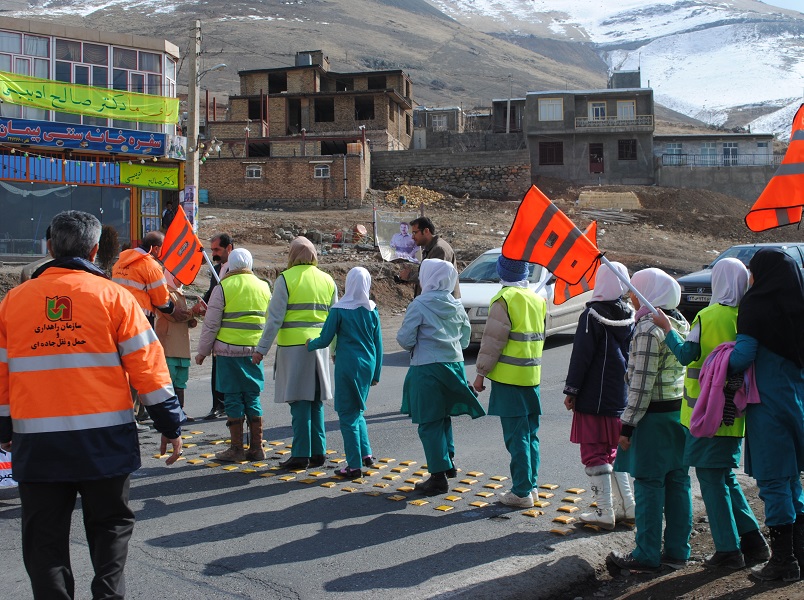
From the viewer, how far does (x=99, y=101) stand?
88.6ft

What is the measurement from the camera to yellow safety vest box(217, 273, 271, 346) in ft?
25.7

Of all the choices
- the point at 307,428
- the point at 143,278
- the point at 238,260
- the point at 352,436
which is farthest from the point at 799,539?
the point at 143,278

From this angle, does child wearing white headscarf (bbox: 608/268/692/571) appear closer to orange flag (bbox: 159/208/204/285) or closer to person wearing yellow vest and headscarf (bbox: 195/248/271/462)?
person wearing yellow vest and headscarf (bbox: 195/248/271/462)

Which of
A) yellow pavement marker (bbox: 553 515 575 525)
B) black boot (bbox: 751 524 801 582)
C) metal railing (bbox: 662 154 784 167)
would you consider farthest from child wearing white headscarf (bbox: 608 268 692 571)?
metal railing (bbox: 662 154 784 167)

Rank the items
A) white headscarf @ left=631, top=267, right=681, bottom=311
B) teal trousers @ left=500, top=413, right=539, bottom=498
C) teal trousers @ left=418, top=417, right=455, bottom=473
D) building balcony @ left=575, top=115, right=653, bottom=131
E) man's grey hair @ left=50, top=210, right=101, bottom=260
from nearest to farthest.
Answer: man's grey hair @ left=50, top=210, right=101, bottom=260
white headscarf @ left=631, top=267, right=681, bottom=311
teal trousers @ left=500, top=413, right=539, bottom=498
teal trousers @ left=418, top=417, right=455, bottom=473
building balcony @ left=575, top=115, right=653, bottom=131

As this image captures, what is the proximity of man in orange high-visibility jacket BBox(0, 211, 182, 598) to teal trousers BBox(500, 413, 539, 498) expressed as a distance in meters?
3.05

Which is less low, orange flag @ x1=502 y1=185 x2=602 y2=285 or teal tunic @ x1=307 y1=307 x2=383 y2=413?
orange flag @ x1=502 y1=185 x2=602 y2=285

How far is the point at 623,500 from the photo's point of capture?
593 cm

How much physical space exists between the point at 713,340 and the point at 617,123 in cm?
5553

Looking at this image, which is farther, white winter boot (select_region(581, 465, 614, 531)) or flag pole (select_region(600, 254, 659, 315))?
white winter boot (select_region(581, 465, 614, 531))

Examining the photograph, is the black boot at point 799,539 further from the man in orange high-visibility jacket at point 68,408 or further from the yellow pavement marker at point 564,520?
the man in orange high-visibility jacket at point 68,408

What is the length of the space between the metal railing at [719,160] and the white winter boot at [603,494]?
54.0 m

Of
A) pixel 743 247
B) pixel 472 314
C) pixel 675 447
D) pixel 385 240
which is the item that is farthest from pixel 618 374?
pixel 385 240

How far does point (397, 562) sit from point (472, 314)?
9.23 meters
